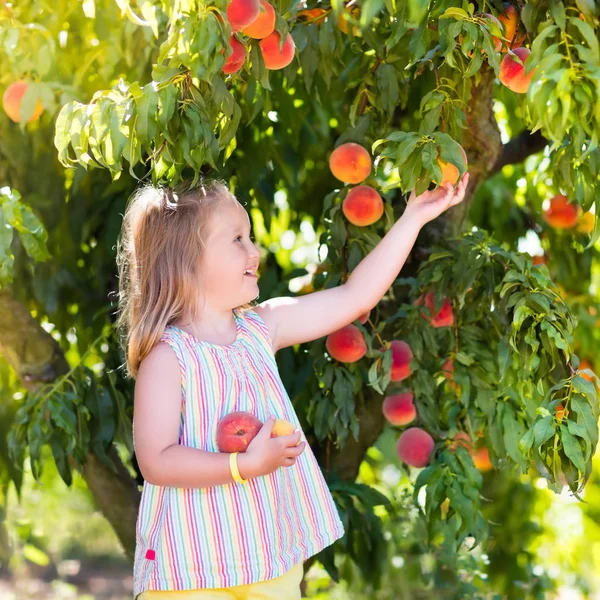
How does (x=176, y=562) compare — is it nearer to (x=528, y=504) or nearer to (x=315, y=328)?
(x=315, y=328)

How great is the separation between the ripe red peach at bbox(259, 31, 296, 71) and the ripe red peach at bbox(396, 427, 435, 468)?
3.13 feet

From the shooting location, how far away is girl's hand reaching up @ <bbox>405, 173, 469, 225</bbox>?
69.3 inches

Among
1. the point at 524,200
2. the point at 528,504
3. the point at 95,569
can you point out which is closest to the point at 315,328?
the point at 524,200

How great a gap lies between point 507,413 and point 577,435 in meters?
0.69

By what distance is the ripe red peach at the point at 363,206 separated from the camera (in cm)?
199

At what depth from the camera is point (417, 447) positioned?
7.27 feet

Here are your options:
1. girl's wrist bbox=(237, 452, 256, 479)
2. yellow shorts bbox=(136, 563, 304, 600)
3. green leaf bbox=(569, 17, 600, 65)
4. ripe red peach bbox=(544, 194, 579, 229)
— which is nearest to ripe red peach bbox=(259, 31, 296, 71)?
green leaf bbox=(569, 17, 600, 65)

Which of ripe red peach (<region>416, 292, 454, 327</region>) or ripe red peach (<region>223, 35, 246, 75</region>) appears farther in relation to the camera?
ripe red peach (<region>416, 292, 454, 327</region>)

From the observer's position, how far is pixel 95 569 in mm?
6164

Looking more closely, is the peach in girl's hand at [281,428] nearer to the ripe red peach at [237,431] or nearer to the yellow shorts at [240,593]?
the ripe red peach at [237,431]

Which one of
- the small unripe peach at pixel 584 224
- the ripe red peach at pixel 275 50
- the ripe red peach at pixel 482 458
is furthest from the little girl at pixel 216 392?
the small unripe peach at pixel 584 224

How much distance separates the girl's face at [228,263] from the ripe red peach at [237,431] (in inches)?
9.2

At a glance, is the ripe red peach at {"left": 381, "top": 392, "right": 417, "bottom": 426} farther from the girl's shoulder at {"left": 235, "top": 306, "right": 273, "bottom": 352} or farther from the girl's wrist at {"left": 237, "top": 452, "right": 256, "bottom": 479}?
the girl's wrist at {"left": 237, "top": 452, "right": 256, "bottom": 479}

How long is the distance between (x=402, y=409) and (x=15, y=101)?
114 cm
